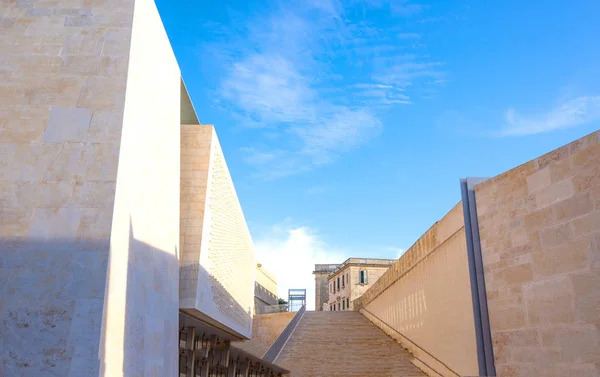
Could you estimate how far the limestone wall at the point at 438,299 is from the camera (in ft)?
26.6

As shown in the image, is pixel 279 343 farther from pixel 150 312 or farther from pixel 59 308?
pixel 59 308

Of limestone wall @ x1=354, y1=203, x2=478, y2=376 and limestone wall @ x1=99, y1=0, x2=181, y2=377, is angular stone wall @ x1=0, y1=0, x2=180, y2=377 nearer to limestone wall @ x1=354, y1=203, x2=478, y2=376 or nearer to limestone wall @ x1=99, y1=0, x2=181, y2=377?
limestone wall @ x1=99, y1=0, x2=181, y2=377

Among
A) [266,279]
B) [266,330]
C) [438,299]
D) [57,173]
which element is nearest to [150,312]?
[57,173]

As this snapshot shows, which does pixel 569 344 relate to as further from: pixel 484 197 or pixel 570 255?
pixel 484 197

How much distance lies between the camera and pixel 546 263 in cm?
576

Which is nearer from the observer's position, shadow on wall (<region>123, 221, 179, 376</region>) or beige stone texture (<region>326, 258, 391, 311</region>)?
shadow on wall (<region>123, 221, 179, 376</region>)

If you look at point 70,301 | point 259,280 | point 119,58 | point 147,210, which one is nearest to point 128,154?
point 147,210

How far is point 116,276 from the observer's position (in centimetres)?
489

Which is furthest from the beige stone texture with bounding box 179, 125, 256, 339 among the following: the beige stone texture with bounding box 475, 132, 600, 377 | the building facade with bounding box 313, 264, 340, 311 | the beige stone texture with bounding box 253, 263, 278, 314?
the building facade with bounding box 313, 264, 340, 311

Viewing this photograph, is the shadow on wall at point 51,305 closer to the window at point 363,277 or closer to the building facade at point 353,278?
the building facade at point 353,278

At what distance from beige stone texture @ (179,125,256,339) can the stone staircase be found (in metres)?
1.82

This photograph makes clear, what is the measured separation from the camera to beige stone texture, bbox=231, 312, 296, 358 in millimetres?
18344

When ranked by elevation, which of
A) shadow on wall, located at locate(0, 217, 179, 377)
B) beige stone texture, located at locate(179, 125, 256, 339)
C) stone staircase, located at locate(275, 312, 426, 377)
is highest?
beige stone texture, located at locate(179, 125, 256, 339)

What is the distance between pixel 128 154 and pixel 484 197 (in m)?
4.81
